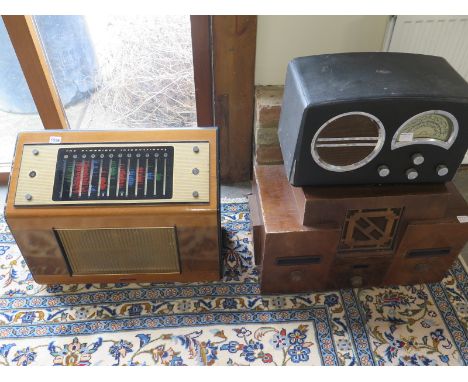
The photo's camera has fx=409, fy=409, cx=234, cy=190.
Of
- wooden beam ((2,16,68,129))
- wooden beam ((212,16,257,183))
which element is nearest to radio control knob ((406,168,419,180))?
wooden beam ((212,16,257,183))

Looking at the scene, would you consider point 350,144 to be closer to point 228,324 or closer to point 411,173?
point 411,173

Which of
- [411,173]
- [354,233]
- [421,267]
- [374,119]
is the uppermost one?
[374,119]

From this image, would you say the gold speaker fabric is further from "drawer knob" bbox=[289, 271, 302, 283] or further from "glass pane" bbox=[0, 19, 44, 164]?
"glass pane" bbox=[0, 19, 44, 164]

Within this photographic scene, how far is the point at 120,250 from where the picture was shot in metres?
1.44

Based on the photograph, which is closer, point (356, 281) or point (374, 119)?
point (374, 119)

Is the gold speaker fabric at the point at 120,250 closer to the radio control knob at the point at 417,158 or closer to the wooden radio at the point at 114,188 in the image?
the wooden radio at the point at 114,188

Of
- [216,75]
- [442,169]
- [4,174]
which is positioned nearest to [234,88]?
[216,75]

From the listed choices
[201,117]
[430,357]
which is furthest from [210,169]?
[430,357]

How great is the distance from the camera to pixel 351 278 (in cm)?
152

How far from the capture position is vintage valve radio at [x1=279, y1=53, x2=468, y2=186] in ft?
3.53

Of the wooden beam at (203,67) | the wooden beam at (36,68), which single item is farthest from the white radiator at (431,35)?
the wooden beam at (36,68)

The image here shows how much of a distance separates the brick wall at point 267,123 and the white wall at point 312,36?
0.34ft

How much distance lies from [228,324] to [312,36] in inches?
43.7

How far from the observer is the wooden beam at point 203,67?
1.54 meters
